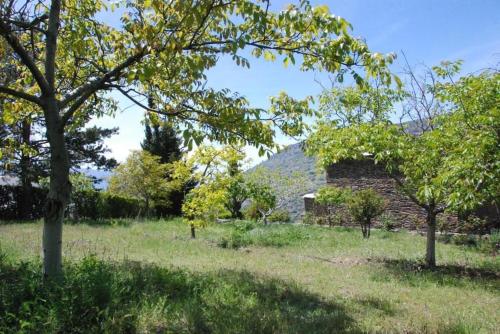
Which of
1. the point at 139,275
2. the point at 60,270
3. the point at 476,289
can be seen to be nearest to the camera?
the point at 60,270

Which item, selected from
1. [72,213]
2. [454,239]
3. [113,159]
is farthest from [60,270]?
[113,159]

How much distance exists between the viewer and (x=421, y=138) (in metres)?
8.73

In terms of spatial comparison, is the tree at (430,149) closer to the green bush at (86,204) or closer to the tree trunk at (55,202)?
the tree trunk at (55,202)

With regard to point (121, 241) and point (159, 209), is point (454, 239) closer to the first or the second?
point (121, 241)

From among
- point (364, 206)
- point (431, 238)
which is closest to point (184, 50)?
point (431, 238)

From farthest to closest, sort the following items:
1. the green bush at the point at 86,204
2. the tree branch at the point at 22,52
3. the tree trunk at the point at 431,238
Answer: the green bush at the point at 86,204 < the tree trunk at the point at 431,238 < the tree branch at the point at 22,52

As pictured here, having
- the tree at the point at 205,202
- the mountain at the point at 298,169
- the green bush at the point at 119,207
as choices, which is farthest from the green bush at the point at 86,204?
the mountain at the point at 298,169

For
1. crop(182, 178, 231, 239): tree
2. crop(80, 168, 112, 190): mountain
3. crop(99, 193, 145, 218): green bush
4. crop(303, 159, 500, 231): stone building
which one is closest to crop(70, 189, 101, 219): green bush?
crop(99, 193, 145, 218): green bush

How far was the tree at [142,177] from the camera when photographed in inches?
850

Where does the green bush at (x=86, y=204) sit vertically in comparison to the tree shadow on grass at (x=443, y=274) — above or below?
above

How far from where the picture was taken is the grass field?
167 inches

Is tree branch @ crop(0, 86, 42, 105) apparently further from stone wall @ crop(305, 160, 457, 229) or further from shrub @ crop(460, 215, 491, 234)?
shrub @ crop(460, 215, 491, 234)

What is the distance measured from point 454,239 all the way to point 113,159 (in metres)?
17.5

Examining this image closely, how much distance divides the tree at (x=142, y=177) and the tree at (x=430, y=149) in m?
13.4
